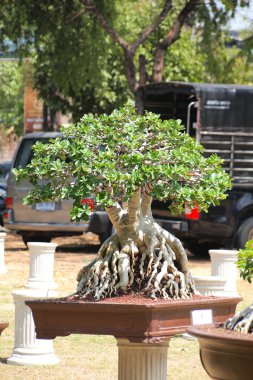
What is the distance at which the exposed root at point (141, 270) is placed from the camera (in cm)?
692

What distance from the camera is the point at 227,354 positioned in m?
5.12

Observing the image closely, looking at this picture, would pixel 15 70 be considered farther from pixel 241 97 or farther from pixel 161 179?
pixel 161 179

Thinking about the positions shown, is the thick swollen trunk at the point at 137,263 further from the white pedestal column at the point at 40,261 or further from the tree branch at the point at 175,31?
the tree branch at the point at 175,31

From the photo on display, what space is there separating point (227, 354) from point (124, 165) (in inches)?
85.1

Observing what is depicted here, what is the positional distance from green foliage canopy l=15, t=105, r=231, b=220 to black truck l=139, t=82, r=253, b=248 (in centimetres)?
1081

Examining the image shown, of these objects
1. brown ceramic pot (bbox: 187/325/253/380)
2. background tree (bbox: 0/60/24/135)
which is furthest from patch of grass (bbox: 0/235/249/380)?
background tree (bbox: 0/60/24/135)

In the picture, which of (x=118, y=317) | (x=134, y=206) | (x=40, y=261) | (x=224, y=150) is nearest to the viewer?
(x=118, y=317)

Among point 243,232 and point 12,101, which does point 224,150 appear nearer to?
point 243,232

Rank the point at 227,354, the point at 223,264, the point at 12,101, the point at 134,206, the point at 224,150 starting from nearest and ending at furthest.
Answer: the point at 227,354 < the point at 134,206 < the point at 223,264 < the point at 224,150 < the point at 12,101

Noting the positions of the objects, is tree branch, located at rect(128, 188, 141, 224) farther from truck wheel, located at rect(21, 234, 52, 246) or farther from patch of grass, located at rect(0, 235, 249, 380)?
truck wheel, located at rect(21, 234, 52, 246)

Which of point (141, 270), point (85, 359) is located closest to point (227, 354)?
point (141, 270)

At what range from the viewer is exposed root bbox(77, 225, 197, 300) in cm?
692

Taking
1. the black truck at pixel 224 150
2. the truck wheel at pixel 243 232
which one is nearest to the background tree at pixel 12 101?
the black truck at pixel 224 150

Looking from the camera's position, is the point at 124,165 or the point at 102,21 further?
the point at 102,21
